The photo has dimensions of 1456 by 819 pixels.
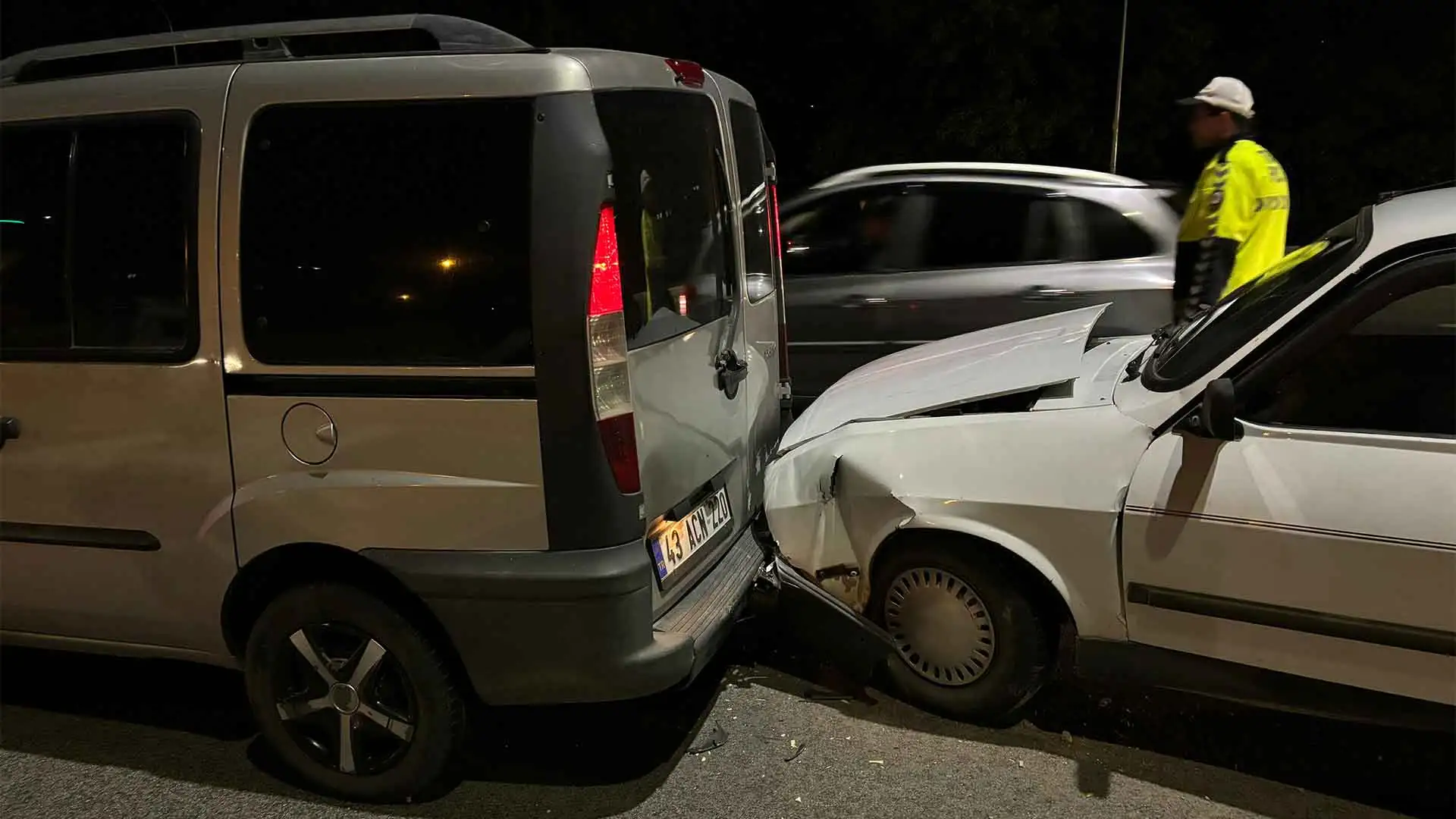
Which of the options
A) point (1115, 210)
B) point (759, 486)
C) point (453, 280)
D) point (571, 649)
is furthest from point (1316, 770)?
point (1115, 210)

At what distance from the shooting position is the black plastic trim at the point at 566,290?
2340 mm

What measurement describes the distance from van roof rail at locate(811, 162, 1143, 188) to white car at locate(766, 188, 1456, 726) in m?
2.72

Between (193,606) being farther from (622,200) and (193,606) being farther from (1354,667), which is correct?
(1354,667)

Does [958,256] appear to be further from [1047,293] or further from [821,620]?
[821,620]

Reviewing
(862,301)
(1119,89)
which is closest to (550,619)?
(862,301)

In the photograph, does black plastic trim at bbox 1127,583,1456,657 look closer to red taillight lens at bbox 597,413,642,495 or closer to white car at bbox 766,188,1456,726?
white car at bbox 766,188,1456,726

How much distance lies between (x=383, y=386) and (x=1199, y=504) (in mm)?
2117

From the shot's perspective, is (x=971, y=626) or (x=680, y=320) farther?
(x=971, y=626)

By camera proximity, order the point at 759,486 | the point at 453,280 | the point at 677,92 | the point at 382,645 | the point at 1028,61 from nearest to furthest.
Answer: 1. the point at 453,280
2. the point at 382,645
3. the point at 677,92
4. the point at 759,486
5. the point at 1028,61

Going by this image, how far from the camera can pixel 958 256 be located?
236 inches

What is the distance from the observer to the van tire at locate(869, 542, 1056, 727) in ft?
9.76

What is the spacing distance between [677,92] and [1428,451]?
214cm

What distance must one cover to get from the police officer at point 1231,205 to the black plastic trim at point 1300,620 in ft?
5.98

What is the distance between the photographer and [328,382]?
253 centimetres
